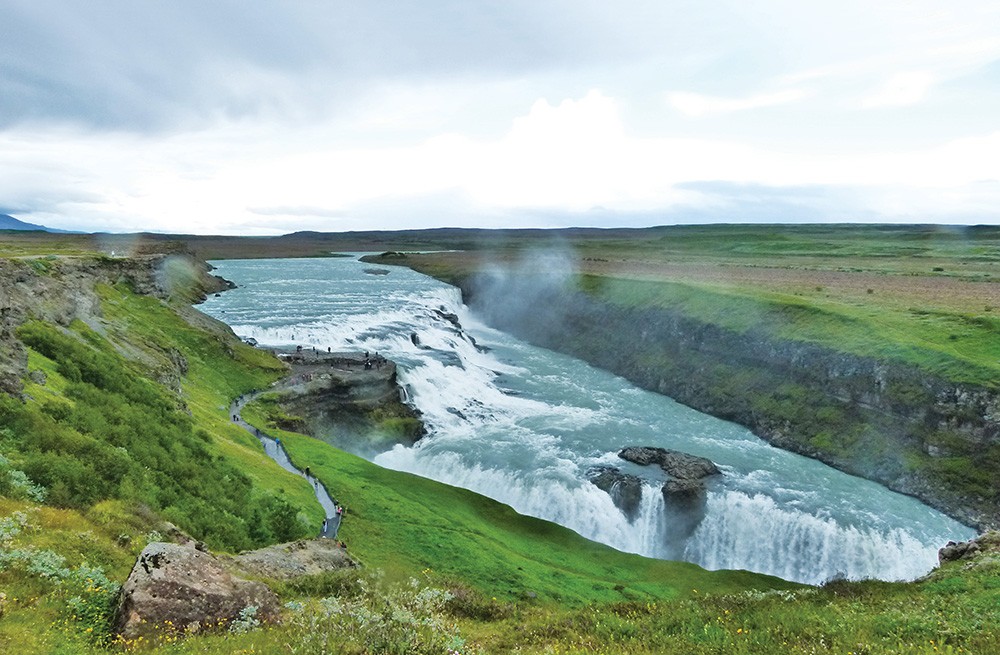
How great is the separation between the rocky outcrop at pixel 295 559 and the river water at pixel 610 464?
20.1 m

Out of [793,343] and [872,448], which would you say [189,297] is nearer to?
[793,343]

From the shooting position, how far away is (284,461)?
36.3 meters

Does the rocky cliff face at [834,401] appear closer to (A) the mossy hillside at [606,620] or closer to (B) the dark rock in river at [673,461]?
(B) the dark rock in river at [673,461]

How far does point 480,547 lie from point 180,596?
65.8 ft

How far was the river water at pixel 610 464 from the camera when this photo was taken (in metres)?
34.8

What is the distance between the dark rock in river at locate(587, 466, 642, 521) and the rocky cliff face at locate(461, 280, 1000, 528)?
724 inches

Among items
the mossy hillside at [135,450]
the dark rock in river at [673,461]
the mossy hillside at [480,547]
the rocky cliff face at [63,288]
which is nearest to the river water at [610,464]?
the dark rock in river at [673,461]

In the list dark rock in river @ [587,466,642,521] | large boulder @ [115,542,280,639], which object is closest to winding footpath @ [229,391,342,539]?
large boulder @ [115,542,280,639]

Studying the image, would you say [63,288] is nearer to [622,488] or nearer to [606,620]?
[622,488]

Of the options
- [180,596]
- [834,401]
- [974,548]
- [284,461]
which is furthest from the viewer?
[834,401]

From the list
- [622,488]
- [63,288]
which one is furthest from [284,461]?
[622,488]

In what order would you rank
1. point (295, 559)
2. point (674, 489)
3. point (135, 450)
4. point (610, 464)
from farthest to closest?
point (610, 464)
point (674, 489)
point (135, 450)
point (295, 559)

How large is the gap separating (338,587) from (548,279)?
96326 mm

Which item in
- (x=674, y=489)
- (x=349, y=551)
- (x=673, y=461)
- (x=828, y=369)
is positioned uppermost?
(x=828, y=369)
